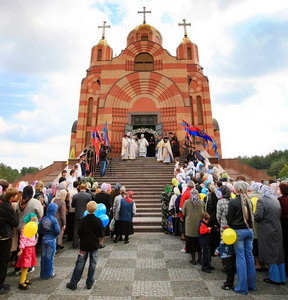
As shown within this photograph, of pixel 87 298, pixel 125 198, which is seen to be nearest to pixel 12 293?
pixel 87 298

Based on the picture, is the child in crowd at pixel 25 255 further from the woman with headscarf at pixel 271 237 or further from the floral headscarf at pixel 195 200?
the woman with headscarf at pixel 271 237

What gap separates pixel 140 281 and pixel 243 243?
7.15ft

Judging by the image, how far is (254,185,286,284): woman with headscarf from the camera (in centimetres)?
423

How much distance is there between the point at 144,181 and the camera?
1288 centimetres

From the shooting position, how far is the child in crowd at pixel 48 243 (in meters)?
4.43

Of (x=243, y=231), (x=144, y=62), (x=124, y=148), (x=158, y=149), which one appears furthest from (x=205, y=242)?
(x=144, y=62)

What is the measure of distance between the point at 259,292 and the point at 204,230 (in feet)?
4.65

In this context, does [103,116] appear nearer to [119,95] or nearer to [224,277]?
[119,95]

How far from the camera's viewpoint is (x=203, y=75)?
26.0 meters

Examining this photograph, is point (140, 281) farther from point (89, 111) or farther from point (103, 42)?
point (103, 42)

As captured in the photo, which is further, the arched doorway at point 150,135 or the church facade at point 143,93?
the church facade at point 143,93

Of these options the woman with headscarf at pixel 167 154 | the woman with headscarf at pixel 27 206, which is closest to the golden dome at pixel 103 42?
the woman with headscarf at pixel 167 154

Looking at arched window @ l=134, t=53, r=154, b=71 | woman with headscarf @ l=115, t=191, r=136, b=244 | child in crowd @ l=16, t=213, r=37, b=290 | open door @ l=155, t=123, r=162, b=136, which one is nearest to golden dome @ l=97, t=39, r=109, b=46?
arched window @ l=134, t=53, r=154, b=71

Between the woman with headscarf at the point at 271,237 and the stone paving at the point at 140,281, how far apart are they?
0.84ft
